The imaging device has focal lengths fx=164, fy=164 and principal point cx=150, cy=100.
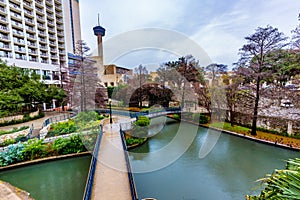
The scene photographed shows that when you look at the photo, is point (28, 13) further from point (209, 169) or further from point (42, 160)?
point (209, 169)

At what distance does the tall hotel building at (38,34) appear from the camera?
794 inches

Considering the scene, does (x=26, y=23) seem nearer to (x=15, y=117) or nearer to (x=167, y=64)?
(x=15, y=117)

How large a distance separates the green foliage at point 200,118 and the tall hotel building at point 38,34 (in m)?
16.6

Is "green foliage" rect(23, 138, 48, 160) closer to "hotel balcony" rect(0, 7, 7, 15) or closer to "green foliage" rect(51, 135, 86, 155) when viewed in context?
"green foliage" rect(51, 135, 86, 155)

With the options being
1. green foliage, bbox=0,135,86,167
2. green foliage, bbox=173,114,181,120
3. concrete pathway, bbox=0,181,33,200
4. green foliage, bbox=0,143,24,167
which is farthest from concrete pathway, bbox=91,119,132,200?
green foliage, bbox=173,114,181,120

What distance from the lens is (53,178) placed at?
6812 millimetres

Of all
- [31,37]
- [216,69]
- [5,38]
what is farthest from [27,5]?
[216,69]

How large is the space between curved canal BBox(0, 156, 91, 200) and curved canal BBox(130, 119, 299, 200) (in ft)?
7.44

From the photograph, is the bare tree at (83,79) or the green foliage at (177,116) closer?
the bare tree at (83,79)

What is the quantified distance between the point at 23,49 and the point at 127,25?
1664cm

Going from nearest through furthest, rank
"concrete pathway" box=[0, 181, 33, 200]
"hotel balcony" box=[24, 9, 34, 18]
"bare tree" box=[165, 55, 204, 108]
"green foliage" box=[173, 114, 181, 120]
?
"concrete pathway" box=[0, 181, 33, 200], "green foliage" box=[173, 114, 181, 120], "bare tree" box=[165, 55, 204, 108], "hotel balcony" box=[24, 9, 34, 18]

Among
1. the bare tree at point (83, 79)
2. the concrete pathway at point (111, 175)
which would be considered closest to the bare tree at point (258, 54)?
the concrete pathway at point (111, 175)

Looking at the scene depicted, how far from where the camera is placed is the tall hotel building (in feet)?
66.2

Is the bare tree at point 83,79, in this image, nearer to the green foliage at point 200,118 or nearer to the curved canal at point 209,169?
the curved canal at point 209,169
